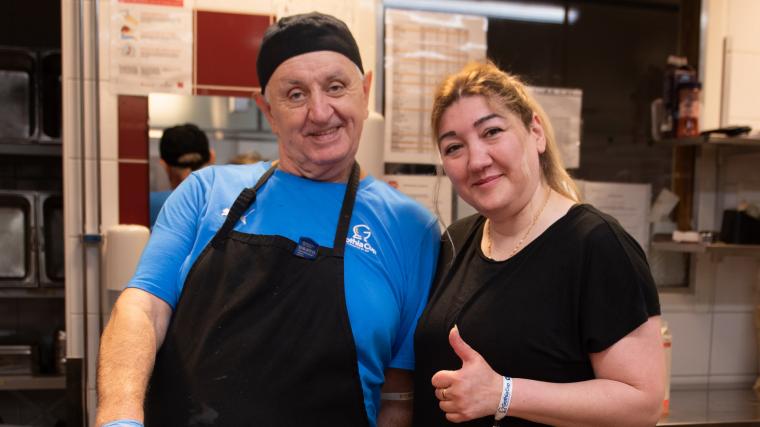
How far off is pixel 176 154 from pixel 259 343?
114 centimetres

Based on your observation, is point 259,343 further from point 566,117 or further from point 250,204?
point 566,117

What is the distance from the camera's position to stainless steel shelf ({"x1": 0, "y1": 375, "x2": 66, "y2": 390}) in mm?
2469

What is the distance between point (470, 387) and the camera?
107cm

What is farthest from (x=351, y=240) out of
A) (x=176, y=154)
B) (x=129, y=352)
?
(x=176, y=154)

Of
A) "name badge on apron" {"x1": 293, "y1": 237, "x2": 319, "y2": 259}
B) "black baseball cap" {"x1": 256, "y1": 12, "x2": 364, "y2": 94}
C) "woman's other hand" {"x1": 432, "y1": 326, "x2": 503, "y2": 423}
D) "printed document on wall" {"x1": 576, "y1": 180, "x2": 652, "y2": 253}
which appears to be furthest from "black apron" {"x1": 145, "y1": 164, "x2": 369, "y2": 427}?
"printed document on wall" {"x1": 576, "y1": 180, "x2": 652, "y2": 253}

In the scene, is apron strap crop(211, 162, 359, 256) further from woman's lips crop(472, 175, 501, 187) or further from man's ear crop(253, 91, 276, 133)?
woman's lips crop(472, 175, 501, 187)

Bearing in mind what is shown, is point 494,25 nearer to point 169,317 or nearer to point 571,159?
point 571,159

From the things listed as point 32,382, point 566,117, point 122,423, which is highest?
point 566,117

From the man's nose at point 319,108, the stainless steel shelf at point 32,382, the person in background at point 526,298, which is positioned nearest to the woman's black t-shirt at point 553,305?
the person in background at point 526,298

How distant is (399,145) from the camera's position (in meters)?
2.35

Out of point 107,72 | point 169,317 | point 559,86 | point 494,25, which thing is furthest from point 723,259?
point 107,72

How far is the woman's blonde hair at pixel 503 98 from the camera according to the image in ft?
4.04

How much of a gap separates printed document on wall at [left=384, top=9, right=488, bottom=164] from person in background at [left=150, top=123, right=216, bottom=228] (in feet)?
2.33

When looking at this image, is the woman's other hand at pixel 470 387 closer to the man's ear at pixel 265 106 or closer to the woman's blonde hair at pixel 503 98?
the woman's blonde hair at pixel 503 98
